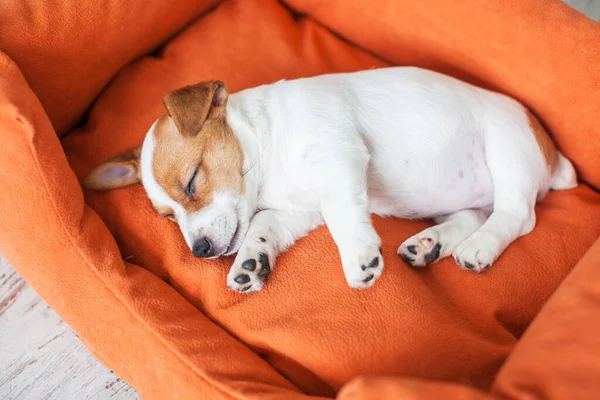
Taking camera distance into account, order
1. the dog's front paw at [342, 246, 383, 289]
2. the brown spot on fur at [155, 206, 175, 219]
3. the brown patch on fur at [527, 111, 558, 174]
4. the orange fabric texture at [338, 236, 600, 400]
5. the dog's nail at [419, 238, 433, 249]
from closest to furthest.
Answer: the orange fabric texture at [338, 236, 600, 400] → the dog's front paw at [342, 246, 383, 289] → the dog's nail at [419, 238, 433, 249] → the brown spot on fur at [155, 206, 175, 219] → the brown patch on fur at [527, 111, 558, 174]

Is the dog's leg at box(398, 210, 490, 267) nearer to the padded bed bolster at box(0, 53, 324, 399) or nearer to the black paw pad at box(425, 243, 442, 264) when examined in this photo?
the black paw pad at box(425, 243, 442, 264)

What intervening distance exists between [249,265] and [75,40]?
131cm

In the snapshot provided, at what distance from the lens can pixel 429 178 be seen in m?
2.20

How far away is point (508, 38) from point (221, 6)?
58.6 inches

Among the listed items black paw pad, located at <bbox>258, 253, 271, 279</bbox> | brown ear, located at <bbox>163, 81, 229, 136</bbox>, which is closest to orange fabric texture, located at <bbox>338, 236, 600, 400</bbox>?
black paw pad, located at <bbox>258, 253, 271, 279</bbox>

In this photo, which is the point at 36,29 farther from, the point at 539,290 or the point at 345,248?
the point at 539,290

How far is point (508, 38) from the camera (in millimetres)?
2312

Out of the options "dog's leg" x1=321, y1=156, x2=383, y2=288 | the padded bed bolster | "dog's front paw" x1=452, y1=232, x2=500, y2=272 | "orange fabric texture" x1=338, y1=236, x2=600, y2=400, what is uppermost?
"orange fabric texture" x1=338, y1=236, x2=600, y2=400

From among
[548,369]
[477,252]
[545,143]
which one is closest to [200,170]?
[477,252]

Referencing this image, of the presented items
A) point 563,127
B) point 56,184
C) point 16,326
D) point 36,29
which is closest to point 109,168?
point 56,184

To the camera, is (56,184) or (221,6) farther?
(221,6)

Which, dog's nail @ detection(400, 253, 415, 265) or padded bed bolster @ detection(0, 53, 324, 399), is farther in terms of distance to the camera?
dog's nail @ detection(400, 253, 415, 265)

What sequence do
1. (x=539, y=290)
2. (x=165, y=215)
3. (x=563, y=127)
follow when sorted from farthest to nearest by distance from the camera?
(x=563, y=127) < (x=165, y=215) < (x=539, y=290)

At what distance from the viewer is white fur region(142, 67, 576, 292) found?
6.57ft
